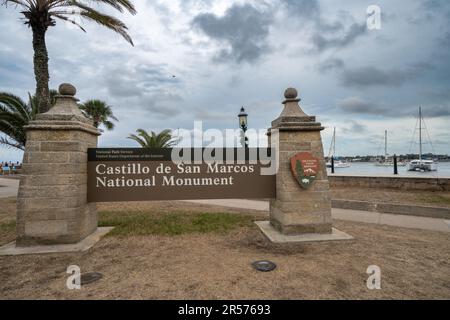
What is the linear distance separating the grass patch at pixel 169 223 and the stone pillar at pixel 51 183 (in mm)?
1154

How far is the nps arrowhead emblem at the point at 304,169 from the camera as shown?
5.41m

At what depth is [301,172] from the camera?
543cm

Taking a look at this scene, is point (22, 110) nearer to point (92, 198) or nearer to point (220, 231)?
point (92, 198)

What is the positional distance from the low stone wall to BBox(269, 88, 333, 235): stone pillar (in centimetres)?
911

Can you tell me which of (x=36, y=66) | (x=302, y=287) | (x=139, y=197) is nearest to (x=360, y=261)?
(x=302, y=287)

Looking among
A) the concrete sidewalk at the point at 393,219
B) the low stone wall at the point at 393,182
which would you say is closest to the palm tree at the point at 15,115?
the concrete sidewalk at the point at 393,219

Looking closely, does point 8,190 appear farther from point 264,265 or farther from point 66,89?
point 264,265

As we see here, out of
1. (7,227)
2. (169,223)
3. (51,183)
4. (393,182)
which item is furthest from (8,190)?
(393,182)

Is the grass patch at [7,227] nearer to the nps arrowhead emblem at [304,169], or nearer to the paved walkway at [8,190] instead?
the nps arrowhead emblem at [304,169]

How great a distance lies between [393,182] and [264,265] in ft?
38.0

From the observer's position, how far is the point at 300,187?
215 inches
